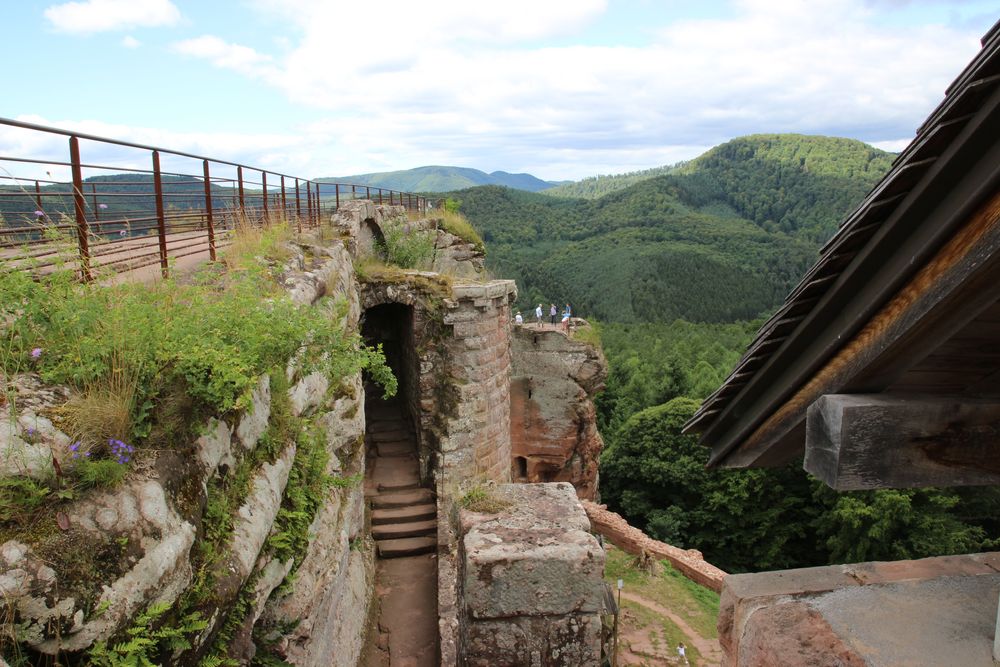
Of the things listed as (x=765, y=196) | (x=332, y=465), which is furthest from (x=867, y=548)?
(x=765, y=196)

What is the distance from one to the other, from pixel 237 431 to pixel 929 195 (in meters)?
3.12

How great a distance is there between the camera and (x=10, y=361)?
9.07 ft

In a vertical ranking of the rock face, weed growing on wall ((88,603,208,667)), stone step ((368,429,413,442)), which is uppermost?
weed growing on wall ((88,603,208,667))

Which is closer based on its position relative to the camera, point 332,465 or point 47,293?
point 47,293

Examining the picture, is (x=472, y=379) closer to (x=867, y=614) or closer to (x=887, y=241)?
(x=867, y=614)

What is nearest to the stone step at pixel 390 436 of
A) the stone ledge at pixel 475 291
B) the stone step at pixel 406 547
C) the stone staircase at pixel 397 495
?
the stone staircase at pixel 397 495

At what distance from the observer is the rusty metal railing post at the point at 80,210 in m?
3.69

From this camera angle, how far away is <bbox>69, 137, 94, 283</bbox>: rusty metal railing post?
3.69 metres

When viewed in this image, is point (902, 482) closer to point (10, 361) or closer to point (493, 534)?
point (493, 534)

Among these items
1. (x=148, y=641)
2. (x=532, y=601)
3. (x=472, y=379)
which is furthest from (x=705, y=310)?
(x=148, y=641)

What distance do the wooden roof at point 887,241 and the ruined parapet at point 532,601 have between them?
4.19ft

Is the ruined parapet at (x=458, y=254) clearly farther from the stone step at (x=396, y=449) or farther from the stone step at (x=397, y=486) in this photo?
the stone step at (x=397, y=486)

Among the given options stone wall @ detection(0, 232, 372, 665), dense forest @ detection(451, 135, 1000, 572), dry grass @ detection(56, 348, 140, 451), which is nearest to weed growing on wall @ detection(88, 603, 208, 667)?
stone wall @ detection(0, 232, 372, 665)

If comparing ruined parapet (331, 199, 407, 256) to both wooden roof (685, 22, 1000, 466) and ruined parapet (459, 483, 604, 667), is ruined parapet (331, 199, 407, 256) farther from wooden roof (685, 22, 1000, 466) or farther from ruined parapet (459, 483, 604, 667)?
wooden roof (685, 22, 1000, 466)
